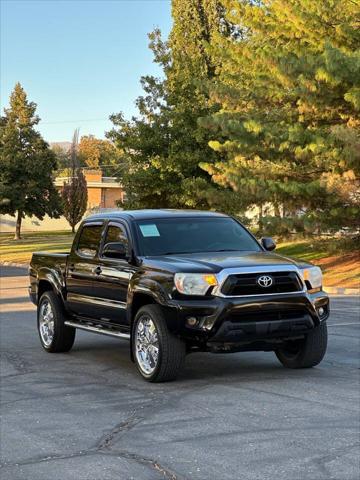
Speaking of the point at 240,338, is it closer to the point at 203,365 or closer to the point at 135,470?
the point at 203,365

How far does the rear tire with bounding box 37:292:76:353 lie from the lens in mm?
10773

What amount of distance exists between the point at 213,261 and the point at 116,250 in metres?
1.36

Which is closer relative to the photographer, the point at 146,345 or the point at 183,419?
the point at 183,419

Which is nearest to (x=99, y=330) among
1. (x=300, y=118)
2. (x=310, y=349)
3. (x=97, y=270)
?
(x=97, y=270)

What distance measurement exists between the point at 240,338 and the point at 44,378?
2485 mm

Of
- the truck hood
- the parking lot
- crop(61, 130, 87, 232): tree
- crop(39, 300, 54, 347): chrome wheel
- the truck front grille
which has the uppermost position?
crop(61, 130, 87, 232): tree

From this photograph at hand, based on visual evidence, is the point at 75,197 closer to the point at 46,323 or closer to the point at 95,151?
the point at 46,323

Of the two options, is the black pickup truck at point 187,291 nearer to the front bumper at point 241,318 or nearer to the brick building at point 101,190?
the front bumper at point 241,318

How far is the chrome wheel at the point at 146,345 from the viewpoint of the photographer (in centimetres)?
841

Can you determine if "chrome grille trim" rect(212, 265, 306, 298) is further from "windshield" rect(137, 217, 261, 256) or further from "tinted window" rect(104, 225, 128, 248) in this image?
"tinted window" rect(104, 225, 128, 248)

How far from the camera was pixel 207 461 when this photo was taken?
5555mm

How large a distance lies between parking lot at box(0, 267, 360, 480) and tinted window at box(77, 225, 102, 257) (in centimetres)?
142

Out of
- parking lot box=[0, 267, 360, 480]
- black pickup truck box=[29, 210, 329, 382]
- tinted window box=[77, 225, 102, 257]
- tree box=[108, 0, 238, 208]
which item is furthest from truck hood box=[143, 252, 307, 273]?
tree box=[108, 0, 238, 208]

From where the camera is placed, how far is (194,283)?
8.14 metres
